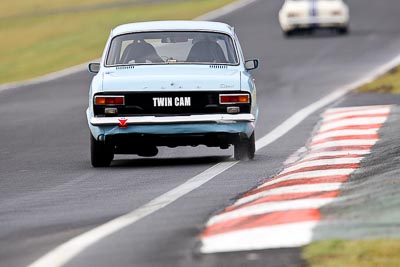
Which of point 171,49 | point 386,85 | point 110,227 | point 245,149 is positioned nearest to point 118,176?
point 245,149

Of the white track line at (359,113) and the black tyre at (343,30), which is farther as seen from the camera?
the black tyre at (343,30)

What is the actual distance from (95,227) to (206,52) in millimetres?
5757

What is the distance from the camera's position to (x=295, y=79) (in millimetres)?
28578

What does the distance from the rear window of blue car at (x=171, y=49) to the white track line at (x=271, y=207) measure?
5.10 m

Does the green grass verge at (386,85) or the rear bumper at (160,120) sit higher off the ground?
the rear bumper at (160,120)

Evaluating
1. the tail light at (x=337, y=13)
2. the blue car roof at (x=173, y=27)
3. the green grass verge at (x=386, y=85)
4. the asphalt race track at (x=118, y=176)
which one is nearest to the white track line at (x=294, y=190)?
the asphalt race track at (x=118, y=176)

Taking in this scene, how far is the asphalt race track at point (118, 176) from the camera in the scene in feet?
27.1

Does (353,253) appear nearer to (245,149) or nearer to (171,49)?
(245,149)

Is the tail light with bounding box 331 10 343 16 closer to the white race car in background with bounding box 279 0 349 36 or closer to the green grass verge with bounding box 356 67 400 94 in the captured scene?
the white race car in background with bounding box 279 0 349 36

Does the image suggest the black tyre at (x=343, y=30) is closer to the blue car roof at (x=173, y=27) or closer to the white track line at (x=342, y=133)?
the white track line at (x=342, y=133)

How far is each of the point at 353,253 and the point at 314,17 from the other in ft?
108

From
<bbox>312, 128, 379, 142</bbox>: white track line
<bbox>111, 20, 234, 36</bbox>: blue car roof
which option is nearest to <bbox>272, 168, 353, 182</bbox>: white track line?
<bbox>111, 20, 234, 36</bbox>: blue car roof

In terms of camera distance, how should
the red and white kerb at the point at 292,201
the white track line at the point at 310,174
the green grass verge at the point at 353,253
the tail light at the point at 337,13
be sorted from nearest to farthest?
the green grass verge at the point at 353,253
the red and white kerb at the point at 292,201
the white track line at the point at 310,174
the tail light at the point at 337,13

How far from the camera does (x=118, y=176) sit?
13289 mm
